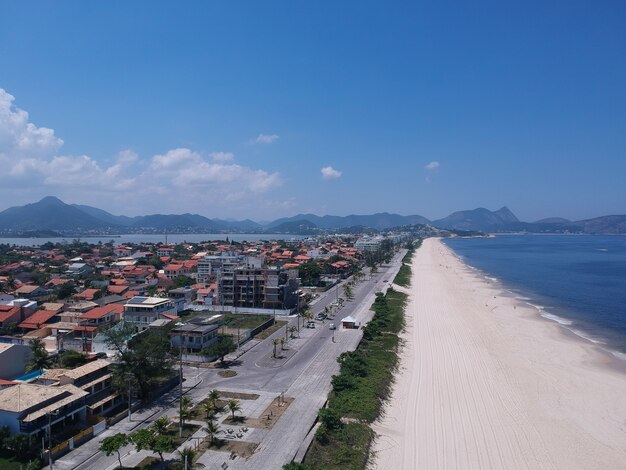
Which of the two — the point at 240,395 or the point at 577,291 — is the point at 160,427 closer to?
the point at 240,395

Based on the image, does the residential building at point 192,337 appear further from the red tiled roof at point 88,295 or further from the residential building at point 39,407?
the red tiled roof at point 88,295

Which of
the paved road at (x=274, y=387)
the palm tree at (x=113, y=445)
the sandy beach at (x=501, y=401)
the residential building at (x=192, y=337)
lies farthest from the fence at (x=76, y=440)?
the sandy beach at (x=501, y=401)

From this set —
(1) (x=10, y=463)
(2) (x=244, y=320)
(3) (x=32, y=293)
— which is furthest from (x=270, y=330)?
(3) (x=32, y=293)

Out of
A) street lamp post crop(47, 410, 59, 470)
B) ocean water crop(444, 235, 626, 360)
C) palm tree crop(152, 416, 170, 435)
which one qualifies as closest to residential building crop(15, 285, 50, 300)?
street lamp post crop(47, 410, 59, 470)

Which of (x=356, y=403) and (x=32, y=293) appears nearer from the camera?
(x=356, y=403)

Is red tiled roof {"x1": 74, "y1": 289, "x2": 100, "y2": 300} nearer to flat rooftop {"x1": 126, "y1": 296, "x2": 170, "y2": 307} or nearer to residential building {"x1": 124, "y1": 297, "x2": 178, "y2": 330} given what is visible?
flat rooftop {"x1": 126, "y1": 296, "x2": 170, "y2": 307}
